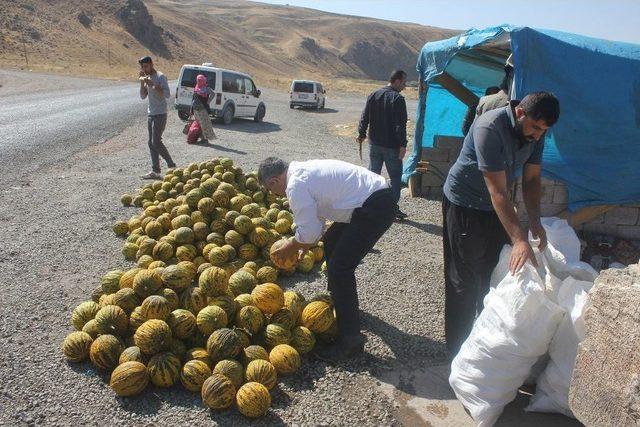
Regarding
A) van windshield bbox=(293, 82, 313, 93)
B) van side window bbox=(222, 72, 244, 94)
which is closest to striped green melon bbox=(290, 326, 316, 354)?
van side window bbox=(222, 72, 244, 94)

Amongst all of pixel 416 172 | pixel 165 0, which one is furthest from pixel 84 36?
pixel 165 0

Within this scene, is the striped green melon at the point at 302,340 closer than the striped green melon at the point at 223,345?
No

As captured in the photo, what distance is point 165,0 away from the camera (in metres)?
124

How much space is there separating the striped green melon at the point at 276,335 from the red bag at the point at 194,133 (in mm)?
11615

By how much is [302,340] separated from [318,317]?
0.26 m

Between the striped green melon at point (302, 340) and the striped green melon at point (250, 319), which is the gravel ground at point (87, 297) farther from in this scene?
the striped green melon at point (250, 319)

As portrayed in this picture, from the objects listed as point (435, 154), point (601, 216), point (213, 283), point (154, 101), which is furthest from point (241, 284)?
point (435, 154)

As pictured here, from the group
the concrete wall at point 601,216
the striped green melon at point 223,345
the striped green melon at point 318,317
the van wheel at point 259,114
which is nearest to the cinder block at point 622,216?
the concrete wall at point 601,216

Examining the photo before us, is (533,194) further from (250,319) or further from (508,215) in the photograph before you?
(250,319)

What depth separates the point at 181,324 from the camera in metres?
3.95

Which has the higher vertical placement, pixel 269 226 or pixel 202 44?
pixel 202 44

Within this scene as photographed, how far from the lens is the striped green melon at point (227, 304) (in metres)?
4.11

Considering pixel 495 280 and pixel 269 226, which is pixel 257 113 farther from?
pixel 495 280

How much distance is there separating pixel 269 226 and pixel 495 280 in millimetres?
2954
